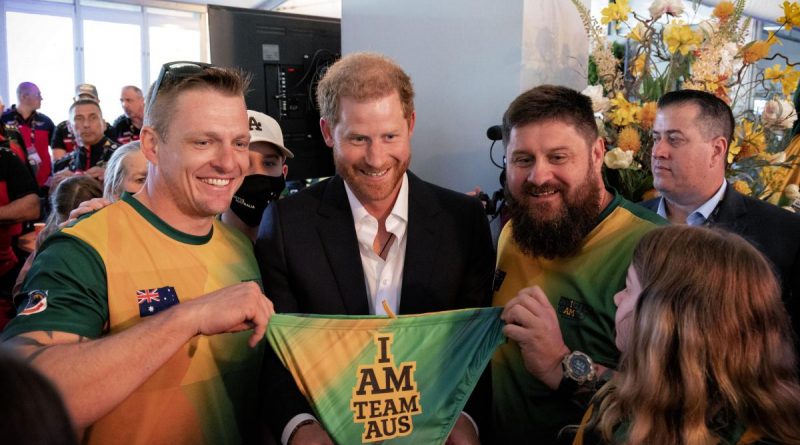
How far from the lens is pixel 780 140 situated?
352 centimetres

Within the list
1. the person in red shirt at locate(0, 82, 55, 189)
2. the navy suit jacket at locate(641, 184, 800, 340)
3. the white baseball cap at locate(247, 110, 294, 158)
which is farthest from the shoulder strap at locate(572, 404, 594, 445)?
the person in red shirt at locate(0, 82, 55, 189)

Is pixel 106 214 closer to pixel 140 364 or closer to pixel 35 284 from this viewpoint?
pixel 35 284

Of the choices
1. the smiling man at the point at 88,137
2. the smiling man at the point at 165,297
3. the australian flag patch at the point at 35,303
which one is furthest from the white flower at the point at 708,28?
the smiling man at the point at 88,137

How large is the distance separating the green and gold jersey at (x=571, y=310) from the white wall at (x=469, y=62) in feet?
4.58

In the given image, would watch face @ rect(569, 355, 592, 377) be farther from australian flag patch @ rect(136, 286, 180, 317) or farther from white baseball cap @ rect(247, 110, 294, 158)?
white baseball cap @ rect(247, 110, 294, 158)

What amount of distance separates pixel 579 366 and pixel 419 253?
1.96 ft

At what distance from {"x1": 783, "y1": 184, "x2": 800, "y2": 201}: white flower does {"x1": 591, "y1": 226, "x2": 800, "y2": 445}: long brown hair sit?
2221 mm

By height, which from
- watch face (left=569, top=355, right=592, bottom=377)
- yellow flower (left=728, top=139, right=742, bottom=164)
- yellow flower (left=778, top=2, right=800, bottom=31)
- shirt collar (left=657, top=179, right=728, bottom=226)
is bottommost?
watch face (left=569, top=355, right=592, bottom=377)

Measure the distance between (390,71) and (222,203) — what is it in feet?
2.23

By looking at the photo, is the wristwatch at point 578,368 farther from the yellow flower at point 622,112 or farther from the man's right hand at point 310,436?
the yellow flower at point 622,112

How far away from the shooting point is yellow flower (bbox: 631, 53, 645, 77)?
317cm

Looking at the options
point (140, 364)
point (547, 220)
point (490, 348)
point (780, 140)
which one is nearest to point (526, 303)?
point (490, 348)

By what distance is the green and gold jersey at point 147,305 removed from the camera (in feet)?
5.30

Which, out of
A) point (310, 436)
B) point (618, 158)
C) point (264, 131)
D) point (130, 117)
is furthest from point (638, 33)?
point (130, 117)
